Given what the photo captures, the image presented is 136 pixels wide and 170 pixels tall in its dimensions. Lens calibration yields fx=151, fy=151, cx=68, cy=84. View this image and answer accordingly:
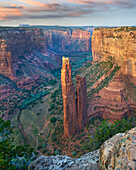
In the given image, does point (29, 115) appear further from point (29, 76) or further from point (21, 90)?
point (29, 76)

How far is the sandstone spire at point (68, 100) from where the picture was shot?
3169 cm

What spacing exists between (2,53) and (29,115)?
3547 cm

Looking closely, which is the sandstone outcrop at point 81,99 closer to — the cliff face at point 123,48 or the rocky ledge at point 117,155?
the cliff face at point 123,48

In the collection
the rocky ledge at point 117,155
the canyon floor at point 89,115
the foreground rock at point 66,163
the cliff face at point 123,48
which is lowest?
the canyon floor at point 89,115

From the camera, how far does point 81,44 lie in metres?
193

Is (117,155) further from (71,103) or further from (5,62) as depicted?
(5,62)

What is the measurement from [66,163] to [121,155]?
5.38 m

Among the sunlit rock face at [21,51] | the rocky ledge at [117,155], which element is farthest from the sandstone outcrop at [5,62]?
the rocky ledge at [117,155]

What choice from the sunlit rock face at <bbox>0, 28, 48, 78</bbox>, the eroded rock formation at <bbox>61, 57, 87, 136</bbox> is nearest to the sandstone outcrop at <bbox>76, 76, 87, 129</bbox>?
the eroded rock formation at <bbox>61, 57, 87, 136</bbox>

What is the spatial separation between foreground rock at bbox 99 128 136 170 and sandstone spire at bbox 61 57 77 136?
83.5 feet

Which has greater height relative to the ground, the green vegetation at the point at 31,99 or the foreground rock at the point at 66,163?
the foreground rock at the point at 66,163

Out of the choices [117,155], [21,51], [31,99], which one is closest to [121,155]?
[117,155]

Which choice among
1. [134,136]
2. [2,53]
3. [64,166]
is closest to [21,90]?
[2,53]

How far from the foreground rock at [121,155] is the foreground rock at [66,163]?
8.04 ft
